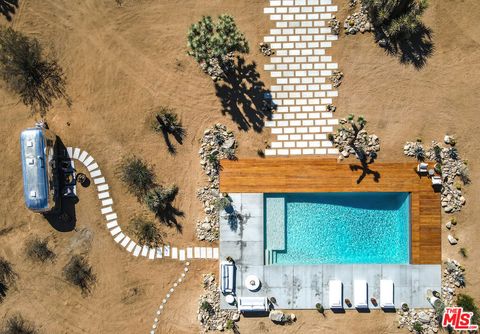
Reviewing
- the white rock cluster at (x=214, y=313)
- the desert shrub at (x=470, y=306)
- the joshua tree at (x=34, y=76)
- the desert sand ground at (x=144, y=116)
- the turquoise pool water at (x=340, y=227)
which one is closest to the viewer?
the desert shrub at (x=470, y=306)

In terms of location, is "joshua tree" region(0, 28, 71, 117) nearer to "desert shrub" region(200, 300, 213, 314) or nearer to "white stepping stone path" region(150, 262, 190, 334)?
"white stepping stone path" region(150, 262, 190, 334)

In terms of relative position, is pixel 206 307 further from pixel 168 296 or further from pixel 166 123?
pixel 166 123

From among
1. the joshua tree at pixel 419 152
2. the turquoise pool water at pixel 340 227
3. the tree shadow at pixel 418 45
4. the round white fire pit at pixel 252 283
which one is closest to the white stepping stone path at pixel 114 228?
the round white fire pit at pixel 252 283

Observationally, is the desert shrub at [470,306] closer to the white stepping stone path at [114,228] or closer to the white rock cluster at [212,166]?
the white stepping stone path at [114,228]

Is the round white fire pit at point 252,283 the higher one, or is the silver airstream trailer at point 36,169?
the silver airstream trailer at point 36,169

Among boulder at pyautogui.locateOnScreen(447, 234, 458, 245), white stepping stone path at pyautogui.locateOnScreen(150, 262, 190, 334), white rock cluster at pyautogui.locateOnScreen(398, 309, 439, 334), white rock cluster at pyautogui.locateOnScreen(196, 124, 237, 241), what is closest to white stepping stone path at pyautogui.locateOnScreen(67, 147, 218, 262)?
white stepping stone path at pyautogui.locateOnScreen(150, 262, 190, 334)

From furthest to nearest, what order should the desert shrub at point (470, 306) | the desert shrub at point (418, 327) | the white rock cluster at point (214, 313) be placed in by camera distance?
1. the white rock cluster at point (214, 313)
2. the desert shrub at point (418, 327)
3. the desert shrub at point (470, 306)

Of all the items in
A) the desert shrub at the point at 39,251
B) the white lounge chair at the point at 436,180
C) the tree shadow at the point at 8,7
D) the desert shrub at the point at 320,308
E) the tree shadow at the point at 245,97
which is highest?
the tree shadow at the point at 8,7
